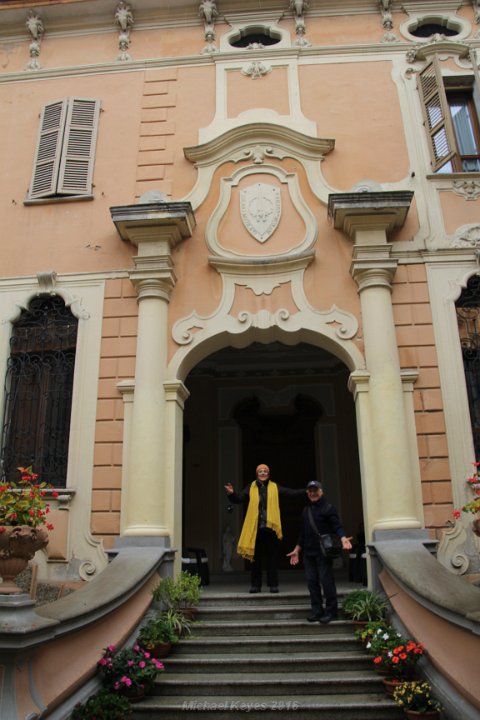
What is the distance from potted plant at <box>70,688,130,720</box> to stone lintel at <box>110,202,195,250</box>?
6.11 meters

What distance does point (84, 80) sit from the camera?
11.3 metres

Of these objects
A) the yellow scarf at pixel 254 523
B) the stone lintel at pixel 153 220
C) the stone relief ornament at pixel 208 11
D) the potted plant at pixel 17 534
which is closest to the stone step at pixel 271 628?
the yellow scarf at pixel 254 523

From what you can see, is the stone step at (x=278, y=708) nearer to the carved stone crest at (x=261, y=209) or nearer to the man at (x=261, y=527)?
A: the man at (x=261, y=527)

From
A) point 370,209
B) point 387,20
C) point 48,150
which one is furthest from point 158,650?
point 387,20

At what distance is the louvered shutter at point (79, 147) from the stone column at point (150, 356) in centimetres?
148

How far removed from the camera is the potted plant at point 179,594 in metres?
7.28

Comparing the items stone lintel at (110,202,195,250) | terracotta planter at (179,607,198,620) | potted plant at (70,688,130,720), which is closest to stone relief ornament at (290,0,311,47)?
stone lintel at (110,202,195,250)

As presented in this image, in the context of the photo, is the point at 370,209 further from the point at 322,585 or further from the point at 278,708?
the point at 278,708

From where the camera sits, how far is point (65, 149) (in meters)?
10.7

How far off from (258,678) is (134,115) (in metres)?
8.96

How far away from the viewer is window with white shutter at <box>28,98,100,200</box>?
10.4 meters

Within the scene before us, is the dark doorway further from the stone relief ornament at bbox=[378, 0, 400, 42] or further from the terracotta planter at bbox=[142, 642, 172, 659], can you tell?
the stone relief ornament at bbox=[378, 0, 400, 42]

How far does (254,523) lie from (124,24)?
910 centimetres

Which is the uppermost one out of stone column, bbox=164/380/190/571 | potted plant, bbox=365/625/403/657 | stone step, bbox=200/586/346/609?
stone column, bbox=164/380/190/571
